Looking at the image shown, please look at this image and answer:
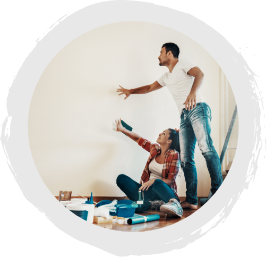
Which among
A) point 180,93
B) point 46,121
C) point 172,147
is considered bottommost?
point 172,147

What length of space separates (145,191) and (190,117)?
54 cm

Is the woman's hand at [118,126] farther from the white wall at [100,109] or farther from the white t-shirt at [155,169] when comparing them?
the white t-shirt at [155,169]

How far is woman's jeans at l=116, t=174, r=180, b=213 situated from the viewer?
149 cm

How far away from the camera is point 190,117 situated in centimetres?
169

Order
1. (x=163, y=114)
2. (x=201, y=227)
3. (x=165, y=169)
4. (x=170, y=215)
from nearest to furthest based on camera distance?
1. (x=201, y=227)
2. (x=170, y=215)
3. (x=165, y=169)
4. (x=163, y=114)

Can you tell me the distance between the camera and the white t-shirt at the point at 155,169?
1.75m

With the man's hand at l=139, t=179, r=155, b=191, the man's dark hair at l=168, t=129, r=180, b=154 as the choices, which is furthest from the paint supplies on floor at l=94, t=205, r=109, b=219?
the man's dark hair at l=168, t=129, r=180, b=154

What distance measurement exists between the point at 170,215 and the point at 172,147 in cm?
53

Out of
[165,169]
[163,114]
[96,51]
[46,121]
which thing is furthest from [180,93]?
[46,121]

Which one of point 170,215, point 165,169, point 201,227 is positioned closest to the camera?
point 201,227

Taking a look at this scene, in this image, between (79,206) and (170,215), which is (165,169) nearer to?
(170,215)

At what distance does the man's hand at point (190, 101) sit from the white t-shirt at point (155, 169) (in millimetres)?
413

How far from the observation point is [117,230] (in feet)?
3.67

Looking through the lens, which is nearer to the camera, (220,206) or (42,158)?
(220,206)
